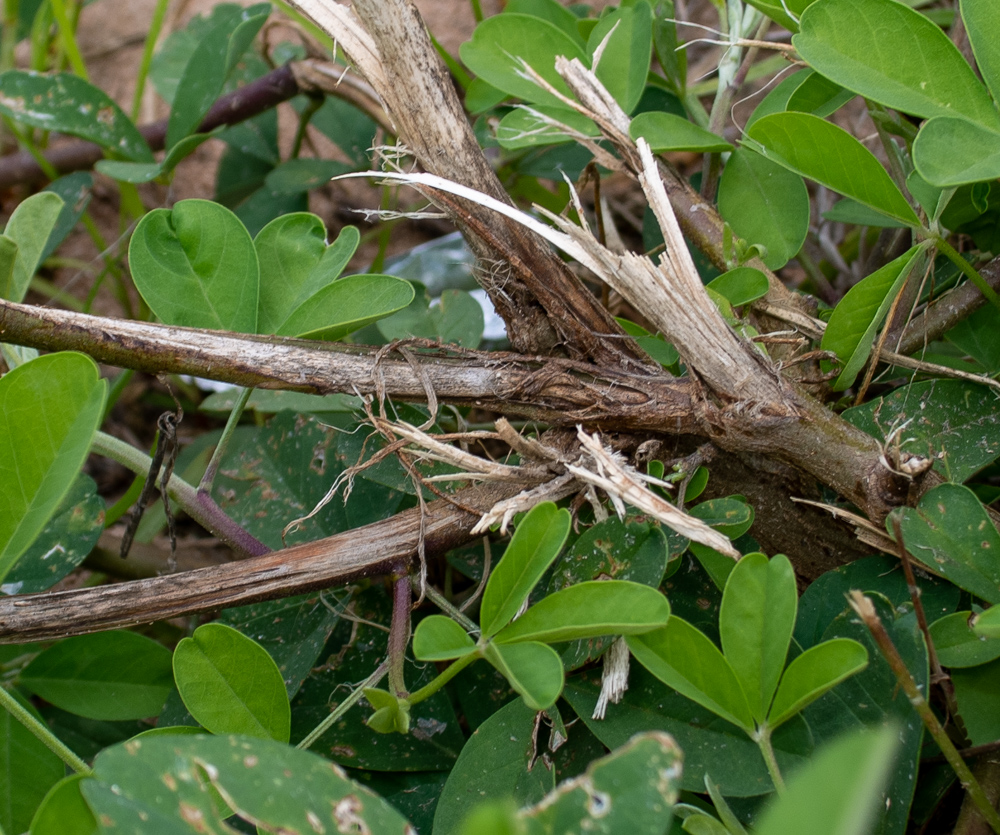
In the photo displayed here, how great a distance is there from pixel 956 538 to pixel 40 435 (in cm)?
84

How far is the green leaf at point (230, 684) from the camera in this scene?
721mm

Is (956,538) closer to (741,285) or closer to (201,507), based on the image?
(741,285)

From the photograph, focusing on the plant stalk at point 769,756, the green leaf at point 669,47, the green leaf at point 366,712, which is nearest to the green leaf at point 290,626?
the green leaf at point 366,712

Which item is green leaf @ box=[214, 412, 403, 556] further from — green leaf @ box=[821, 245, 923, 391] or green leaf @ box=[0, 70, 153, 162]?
green leaf @ box=[0, 70, 153, 162]

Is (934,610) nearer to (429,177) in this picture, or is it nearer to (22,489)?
(429,177)

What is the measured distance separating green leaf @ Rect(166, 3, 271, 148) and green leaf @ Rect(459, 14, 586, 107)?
0.49 meters

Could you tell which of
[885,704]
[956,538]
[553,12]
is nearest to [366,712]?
[885,704]

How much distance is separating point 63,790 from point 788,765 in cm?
59

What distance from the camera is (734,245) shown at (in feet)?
3.02

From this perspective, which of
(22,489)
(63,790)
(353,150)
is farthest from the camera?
(353,150)

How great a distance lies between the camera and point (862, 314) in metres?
0.82

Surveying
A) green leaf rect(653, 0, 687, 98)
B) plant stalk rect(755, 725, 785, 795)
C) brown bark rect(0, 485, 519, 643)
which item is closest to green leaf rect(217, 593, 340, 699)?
brown bark rect(0, 485, 519, 643)

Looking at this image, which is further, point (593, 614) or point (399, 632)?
point (399, 632)

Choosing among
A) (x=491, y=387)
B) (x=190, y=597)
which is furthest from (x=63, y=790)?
(x=491, y=387)
